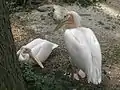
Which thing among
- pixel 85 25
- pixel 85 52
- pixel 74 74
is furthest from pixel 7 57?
pixel 85 25

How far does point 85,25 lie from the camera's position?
583 cm

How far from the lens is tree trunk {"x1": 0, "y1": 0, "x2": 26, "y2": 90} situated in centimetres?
272

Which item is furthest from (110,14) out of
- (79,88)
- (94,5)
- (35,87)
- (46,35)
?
(35,87)

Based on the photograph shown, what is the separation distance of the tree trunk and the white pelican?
165 cm

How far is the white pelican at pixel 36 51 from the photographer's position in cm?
462

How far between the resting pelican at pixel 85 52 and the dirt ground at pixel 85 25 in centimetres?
38

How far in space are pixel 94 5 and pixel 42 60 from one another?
7.74 ft

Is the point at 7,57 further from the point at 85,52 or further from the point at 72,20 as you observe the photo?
the point at 72,20

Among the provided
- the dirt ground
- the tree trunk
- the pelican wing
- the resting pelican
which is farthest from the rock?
the tree trunk

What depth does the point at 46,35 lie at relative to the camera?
5480 mm

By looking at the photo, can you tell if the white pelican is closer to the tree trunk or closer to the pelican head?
the pelican head

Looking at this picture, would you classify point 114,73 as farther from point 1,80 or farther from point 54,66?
point 1,80

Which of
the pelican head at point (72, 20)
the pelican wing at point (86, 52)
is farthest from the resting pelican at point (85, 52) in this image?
the pelican head at point (72, 20)

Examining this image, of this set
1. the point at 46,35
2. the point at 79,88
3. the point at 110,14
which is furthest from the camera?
the point at 110,14
